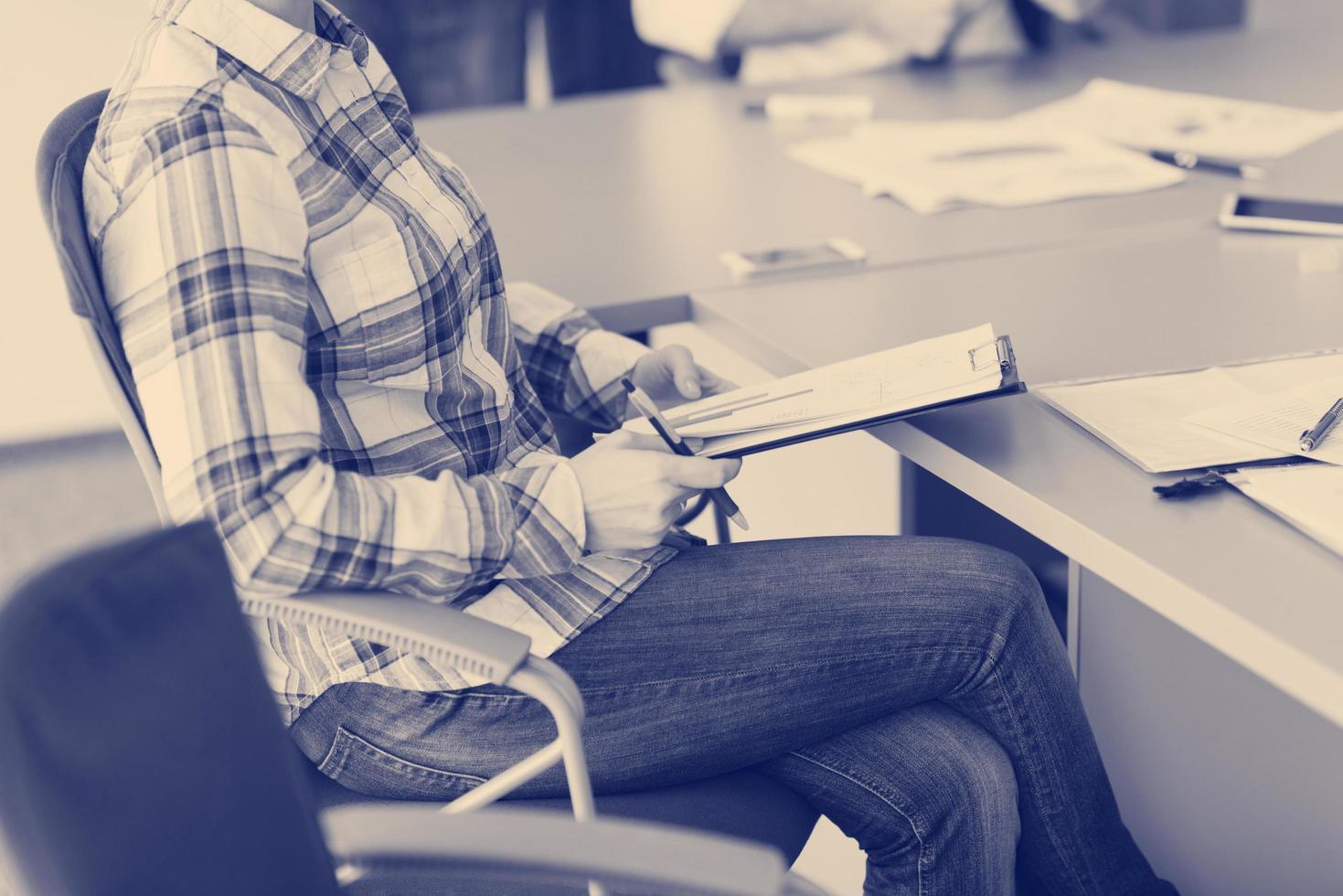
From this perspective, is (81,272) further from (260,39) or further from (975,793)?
(975,793)

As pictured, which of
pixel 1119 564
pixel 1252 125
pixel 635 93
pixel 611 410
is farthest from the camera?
pixel 635 93

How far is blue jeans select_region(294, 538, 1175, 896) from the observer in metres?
1.03

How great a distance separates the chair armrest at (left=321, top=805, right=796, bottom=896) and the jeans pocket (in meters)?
0.28

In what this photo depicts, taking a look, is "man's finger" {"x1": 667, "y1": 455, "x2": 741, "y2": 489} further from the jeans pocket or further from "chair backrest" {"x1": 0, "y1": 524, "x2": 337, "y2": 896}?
"chair backrest" {"x1": 0, "y1": 524, "x2": 337, "y2": 896}

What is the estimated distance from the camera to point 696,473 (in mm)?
1019

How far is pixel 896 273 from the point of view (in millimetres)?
1480


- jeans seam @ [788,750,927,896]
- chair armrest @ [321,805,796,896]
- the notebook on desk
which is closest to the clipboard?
the notebook on desk

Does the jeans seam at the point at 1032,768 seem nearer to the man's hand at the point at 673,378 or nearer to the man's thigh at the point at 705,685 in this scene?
the man's thigh at the point at 705,685

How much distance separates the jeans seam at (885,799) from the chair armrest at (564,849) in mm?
348

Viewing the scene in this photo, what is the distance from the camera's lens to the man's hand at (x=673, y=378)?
130 cm

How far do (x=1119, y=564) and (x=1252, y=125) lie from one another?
1341mm

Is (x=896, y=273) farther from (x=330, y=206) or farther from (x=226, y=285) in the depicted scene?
(x=226, y=285)

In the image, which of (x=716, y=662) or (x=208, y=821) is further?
(x=716, y=662)

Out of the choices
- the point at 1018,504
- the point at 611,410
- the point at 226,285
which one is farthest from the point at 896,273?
the point at 226,285
